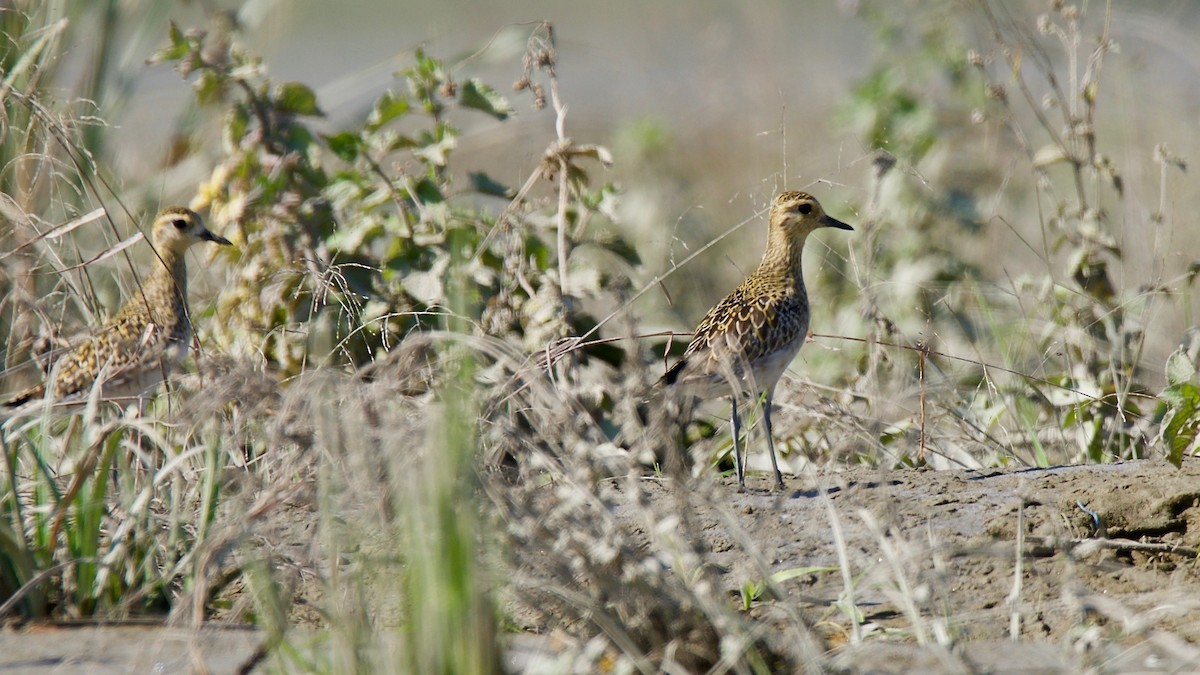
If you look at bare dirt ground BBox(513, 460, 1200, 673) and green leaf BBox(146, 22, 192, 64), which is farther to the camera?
green leaf BBox(146, 22, 192, 64)

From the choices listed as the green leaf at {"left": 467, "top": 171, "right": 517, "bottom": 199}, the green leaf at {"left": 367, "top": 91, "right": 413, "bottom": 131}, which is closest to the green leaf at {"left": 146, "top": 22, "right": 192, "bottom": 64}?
the green leaf at {"left": 367, "top": 91, "right": 413, "bottom": 131}

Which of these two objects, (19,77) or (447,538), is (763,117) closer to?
(19,77)

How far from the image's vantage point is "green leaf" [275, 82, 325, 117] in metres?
5.86

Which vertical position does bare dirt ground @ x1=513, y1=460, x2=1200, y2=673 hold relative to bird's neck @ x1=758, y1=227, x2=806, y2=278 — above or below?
below

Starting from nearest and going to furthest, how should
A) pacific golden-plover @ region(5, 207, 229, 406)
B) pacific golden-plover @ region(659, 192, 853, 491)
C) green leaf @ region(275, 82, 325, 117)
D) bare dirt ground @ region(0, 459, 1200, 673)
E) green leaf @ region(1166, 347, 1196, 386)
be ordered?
bare dirt ground @ region(0, 459, 1200, 673) < green leaf @ region(1166, 347, 1196, 386) < pacific golden-plover @ region(659, 192, 853, 491) < pacific golden-plover @ region(5, 207, 229, 406) < green leaf @ region(275, 82, 325, 117)

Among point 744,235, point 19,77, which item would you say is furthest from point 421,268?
point 744,235

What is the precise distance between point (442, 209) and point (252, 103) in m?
1.02

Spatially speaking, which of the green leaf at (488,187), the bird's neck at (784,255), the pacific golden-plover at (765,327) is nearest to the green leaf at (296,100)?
the green leaf at (488,187)

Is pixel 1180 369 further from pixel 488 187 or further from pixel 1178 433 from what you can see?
pixel 488 187

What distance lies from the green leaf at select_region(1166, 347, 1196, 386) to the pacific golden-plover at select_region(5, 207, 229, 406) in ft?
11.2

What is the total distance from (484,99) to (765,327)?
152cm

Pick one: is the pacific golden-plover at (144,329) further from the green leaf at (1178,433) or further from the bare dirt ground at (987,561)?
the green leaf at (1178,433)

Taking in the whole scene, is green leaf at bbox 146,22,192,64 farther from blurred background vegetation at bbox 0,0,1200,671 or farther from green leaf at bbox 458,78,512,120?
green leaf at bbox 458,78,512,120

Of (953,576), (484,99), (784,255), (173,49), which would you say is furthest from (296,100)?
(953,576)
